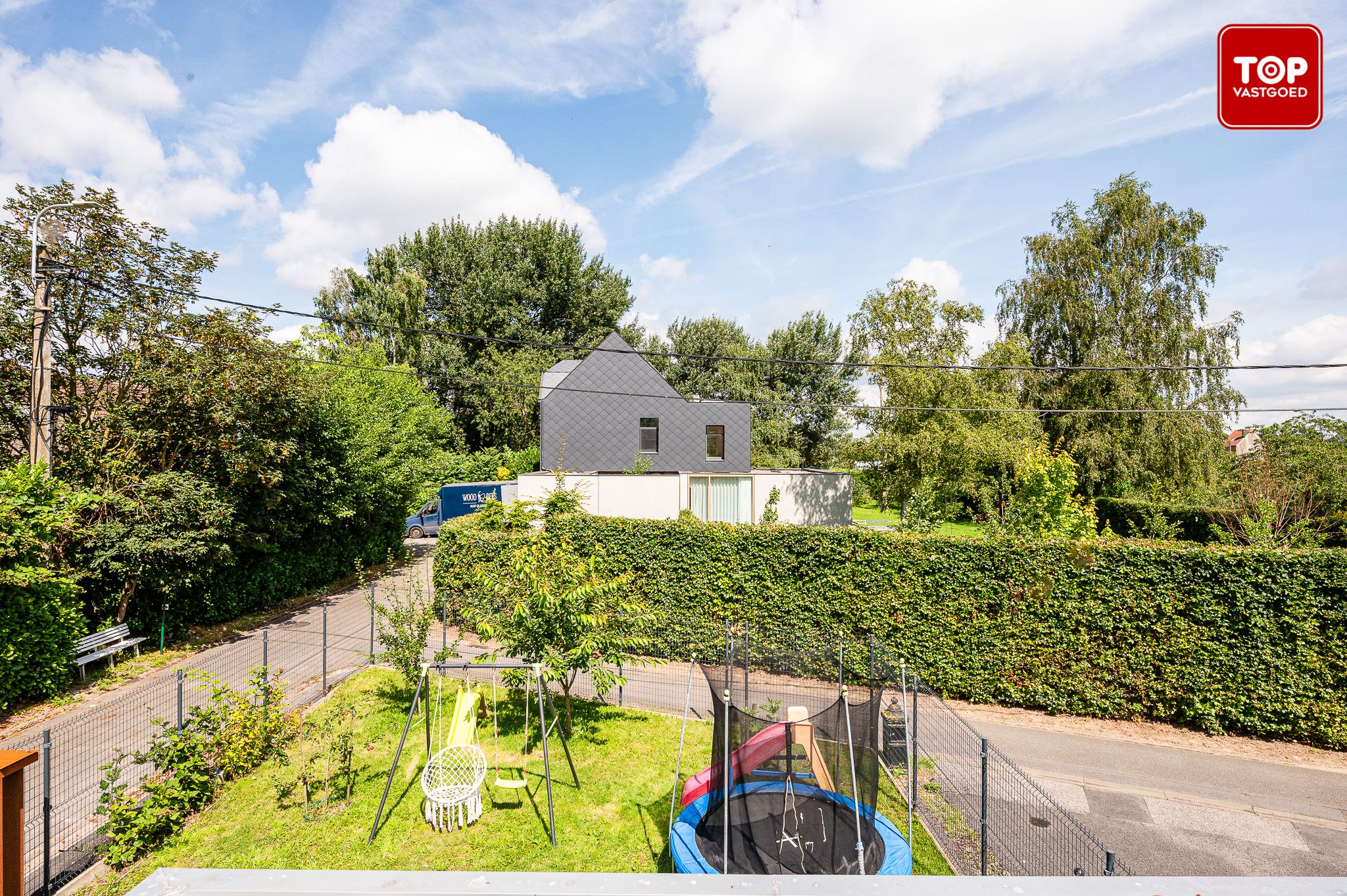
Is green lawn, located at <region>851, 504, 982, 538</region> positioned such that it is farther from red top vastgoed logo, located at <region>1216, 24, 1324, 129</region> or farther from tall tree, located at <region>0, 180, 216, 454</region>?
tall tree, located at <region>0, 180, 216, 454</region>

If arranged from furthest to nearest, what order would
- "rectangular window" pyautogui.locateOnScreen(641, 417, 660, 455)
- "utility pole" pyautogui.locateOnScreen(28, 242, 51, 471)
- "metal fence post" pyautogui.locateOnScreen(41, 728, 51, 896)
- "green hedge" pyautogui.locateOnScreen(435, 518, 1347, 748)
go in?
"rectangular window" pyautogui.locateOnScreen(641, 417, 660, 455)
"utility pole" pyautogui.locateOnScreen(28, 242, 51, 471)
"green hedge" pyautogui.locateOnScreen(435, 518, 1347, 748)
"metal fence post" pyautogui.locateOnScreen(41, 728, 51, 896)

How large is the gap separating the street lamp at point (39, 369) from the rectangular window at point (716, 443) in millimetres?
19286

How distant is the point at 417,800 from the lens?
7902mm

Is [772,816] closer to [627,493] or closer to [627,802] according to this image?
[627,802]

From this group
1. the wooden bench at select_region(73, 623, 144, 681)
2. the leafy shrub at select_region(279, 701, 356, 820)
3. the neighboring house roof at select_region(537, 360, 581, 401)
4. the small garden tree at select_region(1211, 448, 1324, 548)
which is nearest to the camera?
the leafy shrub at select_region(279, 701, 356, 820)

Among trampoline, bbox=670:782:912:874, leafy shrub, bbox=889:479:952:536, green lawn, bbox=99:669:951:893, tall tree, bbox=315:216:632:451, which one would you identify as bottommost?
green lawn, bbox=99:669:951:893

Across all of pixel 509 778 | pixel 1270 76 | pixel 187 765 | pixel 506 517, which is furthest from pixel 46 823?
pixel 1270 76

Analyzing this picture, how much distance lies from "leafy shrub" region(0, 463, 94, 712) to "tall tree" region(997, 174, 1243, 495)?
91.8 ft

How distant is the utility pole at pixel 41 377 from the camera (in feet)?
37.9

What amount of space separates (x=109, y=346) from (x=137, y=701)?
732 centimetres

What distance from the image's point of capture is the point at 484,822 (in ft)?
24.7

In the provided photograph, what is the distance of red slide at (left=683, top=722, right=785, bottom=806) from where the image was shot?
6.56m

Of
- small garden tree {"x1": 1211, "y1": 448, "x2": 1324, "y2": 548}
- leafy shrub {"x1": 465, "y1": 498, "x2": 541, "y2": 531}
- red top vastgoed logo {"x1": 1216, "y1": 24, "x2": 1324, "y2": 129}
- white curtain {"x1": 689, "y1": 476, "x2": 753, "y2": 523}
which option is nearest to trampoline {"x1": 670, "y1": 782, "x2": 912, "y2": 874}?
leafy shrub {"x1": 465, "y1": 498, "x2": 541, "y2": 531}

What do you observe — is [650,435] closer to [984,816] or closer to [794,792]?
[794,792]
